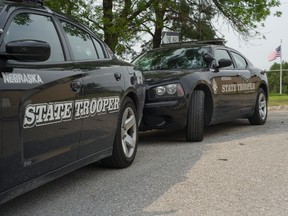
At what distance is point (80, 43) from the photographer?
15.4 ft

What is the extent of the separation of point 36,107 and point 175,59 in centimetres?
478

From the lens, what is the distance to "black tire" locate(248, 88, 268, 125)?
369 inches

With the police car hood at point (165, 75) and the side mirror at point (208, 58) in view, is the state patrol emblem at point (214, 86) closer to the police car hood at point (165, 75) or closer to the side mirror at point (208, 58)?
the side mirror at point (208, 58)

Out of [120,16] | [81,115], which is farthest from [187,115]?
[120,16]

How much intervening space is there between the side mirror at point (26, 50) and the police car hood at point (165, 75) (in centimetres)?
362

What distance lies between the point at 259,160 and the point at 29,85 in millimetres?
3301

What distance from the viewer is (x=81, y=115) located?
4117 millimetres

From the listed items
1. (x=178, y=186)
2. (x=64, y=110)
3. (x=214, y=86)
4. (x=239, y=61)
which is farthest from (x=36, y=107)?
(x=239, y=61)

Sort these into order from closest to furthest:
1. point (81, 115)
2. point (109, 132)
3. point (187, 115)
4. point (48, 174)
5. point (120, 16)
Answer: point (48, 174) < point (81, 115) < point (109, 132) < point (187, 115) < point (120, 16)

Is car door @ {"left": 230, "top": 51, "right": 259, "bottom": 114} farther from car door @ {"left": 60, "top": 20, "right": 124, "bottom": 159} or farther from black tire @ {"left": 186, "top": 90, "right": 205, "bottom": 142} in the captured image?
car door @ {"left": 60, "top": 20, "right": 124, "bottom": 159}

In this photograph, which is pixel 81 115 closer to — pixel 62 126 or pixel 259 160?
pixel 62 126

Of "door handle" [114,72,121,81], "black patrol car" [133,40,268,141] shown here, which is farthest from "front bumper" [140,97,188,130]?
"door handle" [114,72,121,81]

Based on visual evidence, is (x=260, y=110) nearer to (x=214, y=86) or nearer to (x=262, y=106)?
(x=262, y=106)

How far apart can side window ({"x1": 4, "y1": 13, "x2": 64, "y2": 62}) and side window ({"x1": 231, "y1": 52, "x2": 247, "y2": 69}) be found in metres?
5.37
